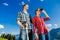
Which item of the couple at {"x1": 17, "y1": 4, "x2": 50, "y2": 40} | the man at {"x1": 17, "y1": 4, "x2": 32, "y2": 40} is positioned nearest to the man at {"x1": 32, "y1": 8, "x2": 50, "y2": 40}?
the couple at {"x1": 17, "y1": 4, "x2": 50, "y2": 40}

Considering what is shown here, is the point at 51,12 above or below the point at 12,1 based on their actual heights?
below

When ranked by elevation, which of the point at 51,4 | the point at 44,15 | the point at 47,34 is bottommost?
the point at 47,34

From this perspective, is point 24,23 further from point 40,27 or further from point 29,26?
point 40,27

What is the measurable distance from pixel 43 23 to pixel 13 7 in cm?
59

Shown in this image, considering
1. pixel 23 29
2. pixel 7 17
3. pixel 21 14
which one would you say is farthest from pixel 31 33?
pixel 7 17

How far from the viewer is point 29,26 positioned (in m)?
2.93

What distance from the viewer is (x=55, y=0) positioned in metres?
3.08

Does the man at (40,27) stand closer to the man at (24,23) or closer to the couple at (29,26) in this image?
the couple at (29,26)

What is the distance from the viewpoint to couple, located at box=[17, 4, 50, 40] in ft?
9.47

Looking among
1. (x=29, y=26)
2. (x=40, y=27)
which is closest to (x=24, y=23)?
(x=29, y=26)

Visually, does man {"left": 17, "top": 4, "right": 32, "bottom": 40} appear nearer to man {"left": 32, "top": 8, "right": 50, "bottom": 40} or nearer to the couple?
the couple

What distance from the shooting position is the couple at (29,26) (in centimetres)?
289

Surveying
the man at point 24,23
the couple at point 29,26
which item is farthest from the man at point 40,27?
the man at point 24,23

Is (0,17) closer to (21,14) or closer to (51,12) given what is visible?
(21,14)
